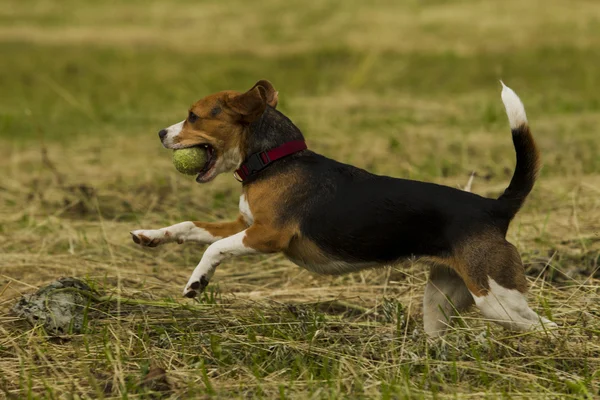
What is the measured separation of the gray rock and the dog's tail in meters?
2.09

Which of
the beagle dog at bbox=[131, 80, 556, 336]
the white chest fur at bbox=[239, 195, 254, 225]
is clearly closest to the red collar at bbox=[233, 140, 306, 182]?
the beagle dog at bbox=[131, 80, 556, 336]

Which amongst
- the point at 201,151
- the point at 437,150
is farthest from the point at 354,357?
the point at 437,150

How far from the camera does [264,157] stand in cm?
493

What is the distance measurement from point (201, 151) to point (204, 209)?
8.60 feet

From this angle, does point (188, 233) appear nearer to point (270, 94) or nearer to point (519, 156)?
point (270, 94)

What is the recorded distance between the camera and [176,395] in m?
3.99

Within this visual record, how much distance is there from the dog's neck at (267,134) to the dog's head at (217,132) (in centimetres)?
3

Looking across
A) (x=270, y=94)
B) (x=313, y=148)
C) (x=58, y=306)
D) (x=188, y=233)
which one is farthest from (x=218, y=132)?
(x=313, y=148)

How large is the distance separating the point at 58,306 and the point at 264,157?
1.24 metres

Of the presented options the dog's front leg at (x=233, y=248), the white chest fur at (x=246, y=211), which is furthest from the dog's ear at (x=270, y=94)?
the dog's front leg at (x=233, y=248)

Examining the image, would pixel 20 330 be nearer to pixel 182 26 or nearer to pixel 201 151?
pixel 201 151

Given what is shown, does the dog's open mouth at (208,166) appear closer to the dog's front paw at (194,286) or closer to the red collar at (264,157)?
the red collar at (264,157)

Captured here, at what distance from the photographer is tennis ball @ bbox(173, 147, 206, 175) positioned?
16.4ft

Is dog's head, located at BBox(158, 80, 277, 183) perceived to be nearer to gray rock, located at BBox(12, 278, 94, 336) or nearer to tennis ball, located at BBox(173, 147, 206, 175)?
tennis ball, located at BBox(173, 147, 206, 175)
